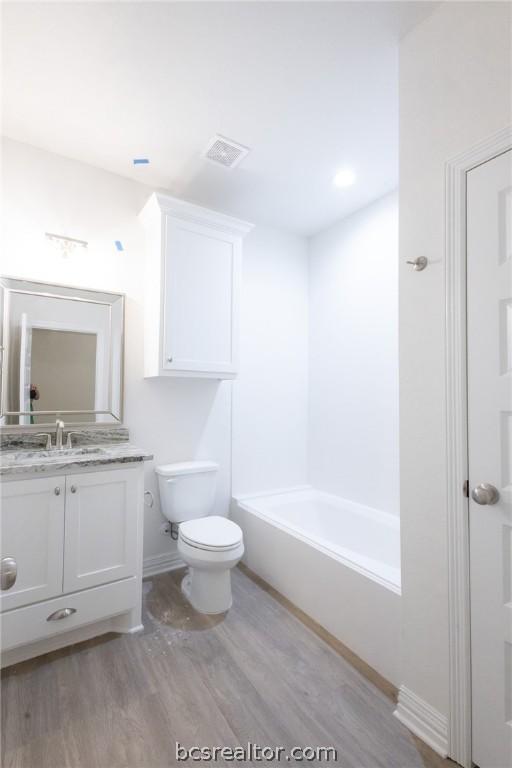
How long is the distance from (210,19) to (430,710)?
2.65m

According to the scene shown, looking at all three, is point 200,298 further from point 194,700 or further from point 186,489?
point 194,700

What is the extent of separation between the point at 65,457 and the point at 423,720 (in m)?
1.80

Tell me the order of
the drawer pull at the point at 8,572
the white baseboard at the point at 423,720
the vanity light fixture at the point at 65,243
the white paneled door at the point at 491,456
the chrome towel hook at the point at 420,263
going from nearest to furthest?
the white paneled door at the point at 491,456 → the white baseboard at the point at 423,720 → the chrome towel hook at the point at 420,263 → the drawer pull at the point at 8,572 → the vanity light fixture at the point at 65,243

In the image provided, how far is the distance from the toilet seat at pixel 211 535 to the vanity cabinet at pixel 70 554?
0.95ft

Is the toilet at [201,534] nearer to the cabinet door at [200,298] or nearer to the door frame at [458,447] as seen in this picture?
the cabinet door at [200,298]

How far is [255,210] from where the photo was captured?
2846 mm

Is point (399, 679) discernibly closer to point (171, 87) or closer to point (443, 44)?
point (443, 44)

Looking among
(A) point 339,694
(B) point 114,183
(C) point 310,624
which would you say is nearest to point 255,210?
(B) point 114,183

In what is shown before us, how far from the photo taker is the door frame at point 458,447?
1205mm

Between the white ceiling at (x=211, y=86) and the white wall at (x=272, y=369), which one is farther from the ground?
the white ceiling at (x=211, y=86)

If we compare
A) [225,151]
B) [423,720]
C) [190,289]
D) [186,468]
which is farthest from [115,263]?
[423,720]

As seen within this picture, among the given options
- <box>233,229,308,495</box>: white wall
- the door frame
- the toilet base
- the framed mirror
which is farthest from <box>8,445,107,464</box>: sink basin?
the door frame

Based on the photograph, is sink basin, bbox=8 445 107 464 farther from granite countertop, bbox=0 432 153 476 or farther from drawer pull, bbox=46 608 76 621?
drawer pull, bbox=46 608 76 621

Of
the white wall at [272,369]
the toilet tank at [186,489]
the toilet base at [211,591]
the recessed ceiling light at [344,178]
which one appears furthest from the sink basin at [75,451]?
the recessed ceiling light at [344,178]
